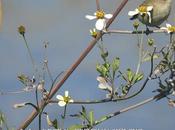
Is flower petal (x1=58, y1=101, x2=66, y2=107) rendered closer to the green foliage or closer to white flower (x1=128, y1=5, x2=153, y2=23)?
the green foliage

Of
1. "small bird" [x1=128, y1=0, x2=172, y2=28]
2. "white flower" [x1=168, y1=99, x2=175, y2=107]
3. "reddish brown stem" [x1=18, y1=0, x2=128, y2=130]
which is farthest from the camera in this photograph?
"small bird" [x1=128, y1=0, x2=172, y2=28]

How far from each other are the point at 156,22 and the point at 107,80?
289mm

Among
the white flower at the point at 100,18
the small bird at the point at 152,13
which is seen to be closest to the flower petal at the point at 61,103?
the white flower at the point at 100,18

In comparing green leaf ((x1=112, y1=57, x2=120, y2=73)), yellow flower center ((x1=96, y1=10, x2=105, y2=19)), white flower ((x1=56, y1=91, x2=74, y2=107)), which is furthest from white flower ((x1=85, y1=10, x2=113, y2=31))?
white flower ((x1=56, y1=91, x2=74, y2=107))

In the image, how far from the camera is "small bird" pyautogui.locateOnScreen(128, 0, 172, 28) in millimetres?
1229

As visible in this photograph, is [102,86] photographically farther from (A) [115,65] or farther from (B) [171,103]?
(B) [171,103]

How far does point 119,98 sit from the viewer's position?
104cm

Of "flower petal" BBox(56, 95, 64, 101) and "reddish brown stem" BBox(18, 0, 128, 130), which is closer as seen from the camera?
"reddish brown stem" BBox(18, 0, 128, 130)

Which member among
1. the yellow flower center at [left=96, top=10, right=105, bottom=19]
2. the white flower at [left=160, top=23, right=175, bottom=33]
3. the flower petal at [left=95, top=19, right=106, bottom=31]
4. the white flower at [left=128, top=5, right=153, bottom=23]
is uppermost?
the white flower at [left=128, top=5, right=153, bottom=23]

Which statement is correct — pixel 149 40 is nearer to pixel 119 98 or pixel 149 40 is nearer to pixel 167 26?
pixel 167 26

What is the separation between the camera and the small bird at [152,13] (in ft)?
4.03

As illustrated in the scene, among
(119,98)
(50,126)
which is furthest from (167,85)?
(50,126)

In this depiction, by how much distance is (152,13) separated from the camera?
1.27m

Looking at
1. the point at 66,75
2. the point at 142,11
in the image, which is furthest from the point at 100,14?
the point at 66,75
